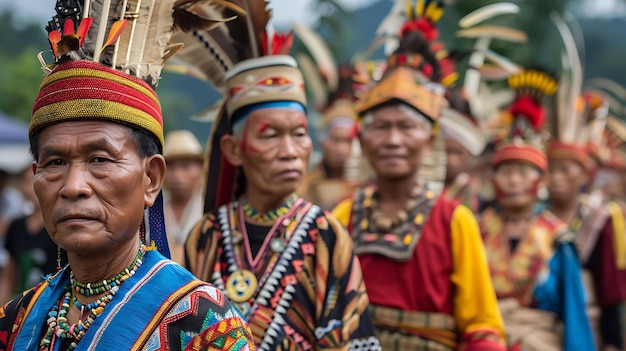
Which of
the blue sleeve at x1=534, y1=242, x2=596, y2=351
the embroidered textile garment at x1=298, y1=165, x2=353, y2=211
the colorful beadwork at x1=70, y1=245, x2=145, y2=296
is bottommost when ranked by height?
the blue sleeve at x1=534, y1=242, x2=596, y2=351

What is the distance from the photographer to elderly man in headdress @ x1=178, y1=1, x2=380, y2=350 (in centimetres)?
385

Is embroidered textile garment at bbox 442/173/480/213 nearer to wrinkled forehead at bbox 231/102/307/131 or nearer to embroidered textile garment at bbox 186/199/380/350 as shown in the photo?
wrinkled forehead at bbox 231/102/307/131

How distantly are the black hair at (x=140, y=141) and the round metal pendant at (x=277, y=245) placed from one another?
141 centimetres

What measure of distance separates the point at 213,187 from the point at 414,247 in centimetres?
119

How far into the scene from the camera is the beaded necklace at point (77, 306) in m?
2.53

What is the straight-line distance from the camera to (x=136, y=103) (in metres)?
2.58

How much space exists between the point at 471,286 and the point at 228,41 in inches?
72.8

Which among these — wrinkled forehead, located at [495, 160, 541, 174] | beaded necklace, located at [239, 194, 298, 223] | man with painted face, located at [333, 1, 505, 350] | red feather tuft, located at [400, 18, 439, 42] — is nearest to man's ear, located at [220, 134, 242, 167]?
beaded necklace, located at [239, 194, 298, 223]

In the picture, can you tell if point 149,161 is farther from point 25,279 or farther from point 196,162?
point 196,162

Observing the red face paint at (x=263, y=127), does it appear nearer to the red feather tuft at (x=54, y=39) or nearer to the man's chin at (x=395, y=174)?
the man's chin at (x=395, y=174)

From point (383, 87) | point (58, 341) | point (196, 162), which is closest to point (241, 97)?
point (383, 87)

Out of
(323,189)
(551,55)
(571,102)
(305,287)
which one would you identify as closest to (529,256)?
(571,102)

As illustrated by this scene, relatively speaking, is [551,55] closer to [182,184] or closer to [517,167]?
[182,184]

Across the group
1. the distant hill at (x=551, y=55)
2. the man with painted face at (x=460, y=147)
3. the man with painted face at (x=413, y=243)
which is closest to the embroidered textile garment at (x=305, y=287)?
the man with painted face at (x=413, y=243)
